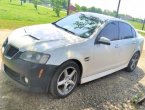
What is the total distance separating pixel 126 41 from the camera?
278 inches

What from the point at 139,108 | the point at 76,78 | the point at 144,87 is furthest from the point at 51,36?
the point at 144,87

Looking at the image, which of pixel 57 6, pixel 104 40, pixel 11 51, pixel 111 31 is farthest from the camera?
pixel 57 6

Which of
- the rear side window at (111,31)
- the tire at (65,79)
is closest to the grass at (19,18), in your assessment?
the rear side window at (111,31)

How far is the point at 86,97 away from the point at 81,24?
1.79m

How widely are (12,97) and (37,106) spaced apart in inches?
21.7

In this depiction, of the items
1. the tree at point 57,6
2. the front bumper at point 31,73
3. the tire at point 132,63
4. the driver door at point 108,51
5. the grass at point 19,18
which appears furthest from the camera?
the tree at point 57,6

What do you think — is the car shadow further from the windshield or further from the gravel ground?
the windshield

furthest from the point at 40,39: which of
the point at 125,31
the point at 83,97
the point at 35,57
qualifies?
the point at 125,31

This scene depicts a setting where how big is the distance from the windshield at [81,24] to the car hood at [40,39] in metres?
0.27

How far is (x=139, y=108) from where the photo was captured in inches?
217

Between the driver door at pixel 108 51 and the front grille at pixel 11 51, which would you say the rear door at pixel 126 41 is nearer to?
the driver door at pixel 108 51

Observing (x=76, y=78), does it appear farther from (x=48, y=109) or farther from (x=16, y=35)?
(x=16, y=35)

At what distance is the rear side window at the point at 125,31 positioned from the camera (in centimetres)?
696

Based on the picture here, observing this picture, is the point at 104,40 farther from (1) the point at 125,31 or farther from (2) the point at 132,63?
(2) the point at 132,63
